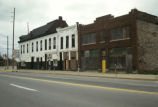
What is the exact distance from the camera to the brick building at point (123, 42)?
24938 millimetres

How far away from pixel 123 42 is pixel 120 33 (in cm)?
161

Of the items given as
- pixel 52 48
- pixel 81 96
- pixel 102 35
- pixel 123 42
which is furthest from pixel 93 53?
pixel 81 96

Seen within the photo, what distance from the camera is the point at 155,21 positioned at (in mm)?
28859

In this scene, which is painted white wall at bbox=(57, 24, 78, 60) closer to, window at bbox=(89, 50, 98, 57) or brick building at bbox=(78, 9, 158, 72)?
brick building at bbox=(78, 9, 158, 72)

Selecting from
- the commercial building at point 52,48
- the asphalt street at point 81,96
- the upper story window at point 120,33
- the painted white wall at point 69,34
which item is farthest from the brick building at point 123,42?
the asphalt street at point 81,96

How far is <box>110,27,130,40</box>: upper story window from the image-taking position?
2573cm

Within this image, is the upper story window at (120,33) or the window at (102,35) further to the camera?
the window at (102,35)

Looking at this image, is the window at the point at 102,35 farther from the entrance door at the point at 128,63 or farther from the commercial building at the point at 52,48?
the commercial building at the point at 52,48

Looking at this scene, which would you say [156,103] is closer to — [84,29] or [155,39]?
[155,39]

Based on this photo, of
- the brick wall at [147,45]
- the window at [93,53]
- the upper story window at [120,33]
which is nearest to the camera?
the brick wall at [147,45]

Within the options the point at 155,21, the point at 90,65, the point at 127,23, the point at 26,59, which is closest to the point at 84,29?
the point at 90,65

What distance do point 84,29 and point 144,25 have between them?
10581 mm

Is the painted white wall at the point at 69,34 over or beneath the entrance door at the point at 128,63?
over

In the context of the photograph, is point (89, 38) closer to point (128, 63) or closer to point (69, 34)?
point (69, 34)
